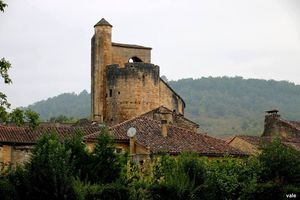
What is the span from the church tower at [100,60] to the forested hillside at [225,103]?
71.6m

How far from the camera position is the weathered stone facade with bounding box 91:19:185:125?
72.8m

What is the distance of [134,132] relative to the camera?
49906 millimetres

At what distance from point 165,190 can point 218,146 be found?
57.9 ft

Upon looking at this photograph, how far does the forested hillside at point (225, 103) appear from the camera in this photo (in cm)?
15762

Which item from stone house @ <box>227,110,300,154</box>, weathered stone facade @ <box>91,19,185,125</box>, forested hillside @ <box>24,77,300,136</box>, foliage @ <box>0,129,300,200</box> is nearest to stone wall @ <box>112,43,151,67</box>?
weathered stone facade @ <box>91,19,185,125</box>

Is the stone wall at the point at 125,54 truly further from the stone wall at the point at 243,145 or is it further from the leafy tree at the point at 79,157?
the leafy tree at the point at 79,157

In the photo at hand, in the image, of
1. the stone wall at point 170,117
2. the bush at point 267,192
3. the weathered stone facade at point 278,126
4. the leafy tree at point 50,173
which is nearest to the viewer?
the leafy tree at point 50,173

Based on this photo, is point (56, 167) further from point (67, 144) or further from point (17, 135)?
point (17, 135)

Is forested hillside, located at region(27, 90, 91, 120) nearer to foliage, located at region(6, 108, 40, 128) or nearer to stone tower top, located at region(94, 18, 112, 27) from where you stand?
stone tower top, located at region(94, 18, 112, 27)

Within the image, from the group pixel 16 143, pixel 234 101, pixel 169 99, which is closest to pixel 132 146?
pixel 16 143

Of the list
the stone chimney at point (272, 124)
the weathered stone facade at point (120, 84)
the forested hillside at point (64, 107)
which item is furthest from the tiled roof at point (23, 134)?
the forested hillside at point (64, 107)

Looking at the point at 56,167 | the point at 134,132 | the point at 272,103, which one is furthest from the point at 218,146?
the point at 272,103

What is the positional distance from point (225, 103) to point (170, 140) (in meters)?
127

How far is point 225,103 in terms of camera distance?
577 ft
